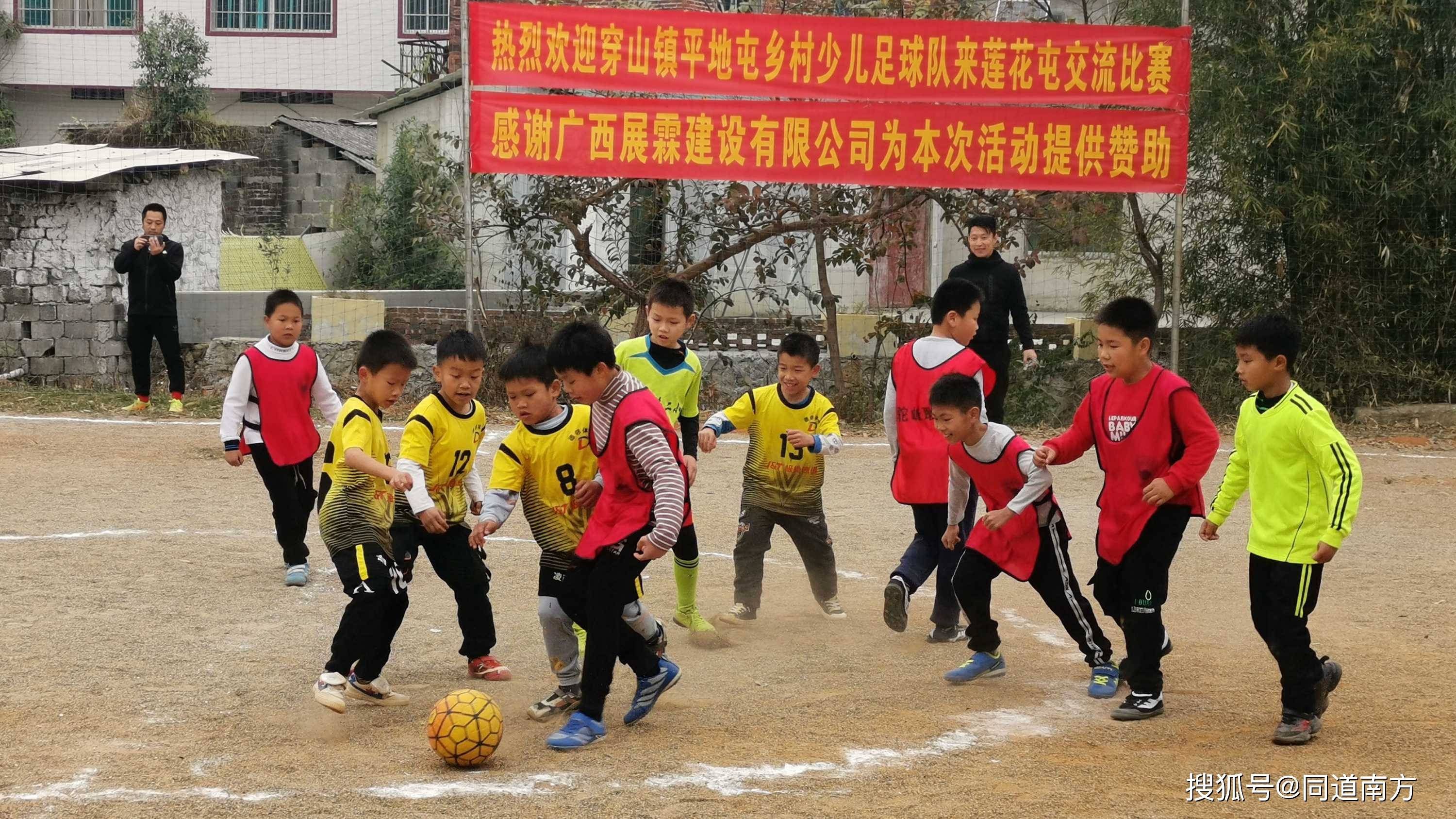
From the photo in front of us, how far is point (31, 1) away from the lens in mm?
29031

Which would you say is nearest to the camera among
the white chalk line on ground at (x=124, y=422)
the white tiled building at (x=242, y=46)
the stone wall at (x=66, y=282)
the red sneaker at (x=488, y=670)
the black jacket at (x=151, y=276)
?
the red sneaker at (x=488, y=670)

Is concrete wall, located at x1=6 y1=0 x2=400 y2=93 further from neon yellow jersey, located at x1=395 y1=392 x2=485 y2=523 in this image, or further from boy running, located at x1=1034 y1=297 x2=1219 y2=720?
boy running, located at x1=1034 y1=297 x2=1219 y2=720

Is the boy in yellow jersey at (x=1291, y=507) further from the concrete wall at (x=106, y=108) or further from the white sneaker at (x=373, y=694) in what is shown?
the concrete wall at (x=106, y=108)

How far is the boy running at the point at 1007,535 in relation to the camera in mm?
5227

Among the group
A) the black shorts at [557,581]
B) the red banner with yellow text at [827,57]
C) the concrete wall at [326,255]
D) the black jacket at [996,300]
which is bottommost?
the black shorts at [557,581]

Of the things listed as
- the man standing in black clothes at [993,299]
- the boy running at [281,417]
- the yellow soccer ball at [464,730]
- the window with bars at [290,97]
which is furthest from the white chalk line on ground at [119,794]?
the window with bars at [290,97]

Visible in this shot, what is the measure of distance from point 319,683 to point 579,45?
7745 millimetres

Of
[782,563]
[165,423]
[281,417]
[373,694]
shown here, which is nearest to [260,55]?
[165,423]

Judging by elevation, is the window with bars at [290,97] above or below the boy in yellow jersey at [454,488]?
above

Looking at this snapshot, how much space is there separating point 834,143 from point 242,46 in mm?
20574

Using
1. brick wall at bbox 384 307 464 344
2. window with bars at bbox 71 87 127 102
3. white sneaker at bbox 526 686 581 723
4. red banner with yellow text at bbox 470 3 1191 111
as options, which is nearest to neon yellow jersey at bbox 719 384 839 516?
white sneaker at bbox 526 686 581 723

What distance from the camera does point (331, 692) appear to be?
4801mm

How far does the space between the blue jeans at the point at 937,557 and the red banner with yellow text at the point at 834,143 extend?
617 centimetres

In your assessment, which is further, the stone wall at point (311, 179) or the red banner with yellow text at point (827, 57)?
the stone wall at point (311, 179)
